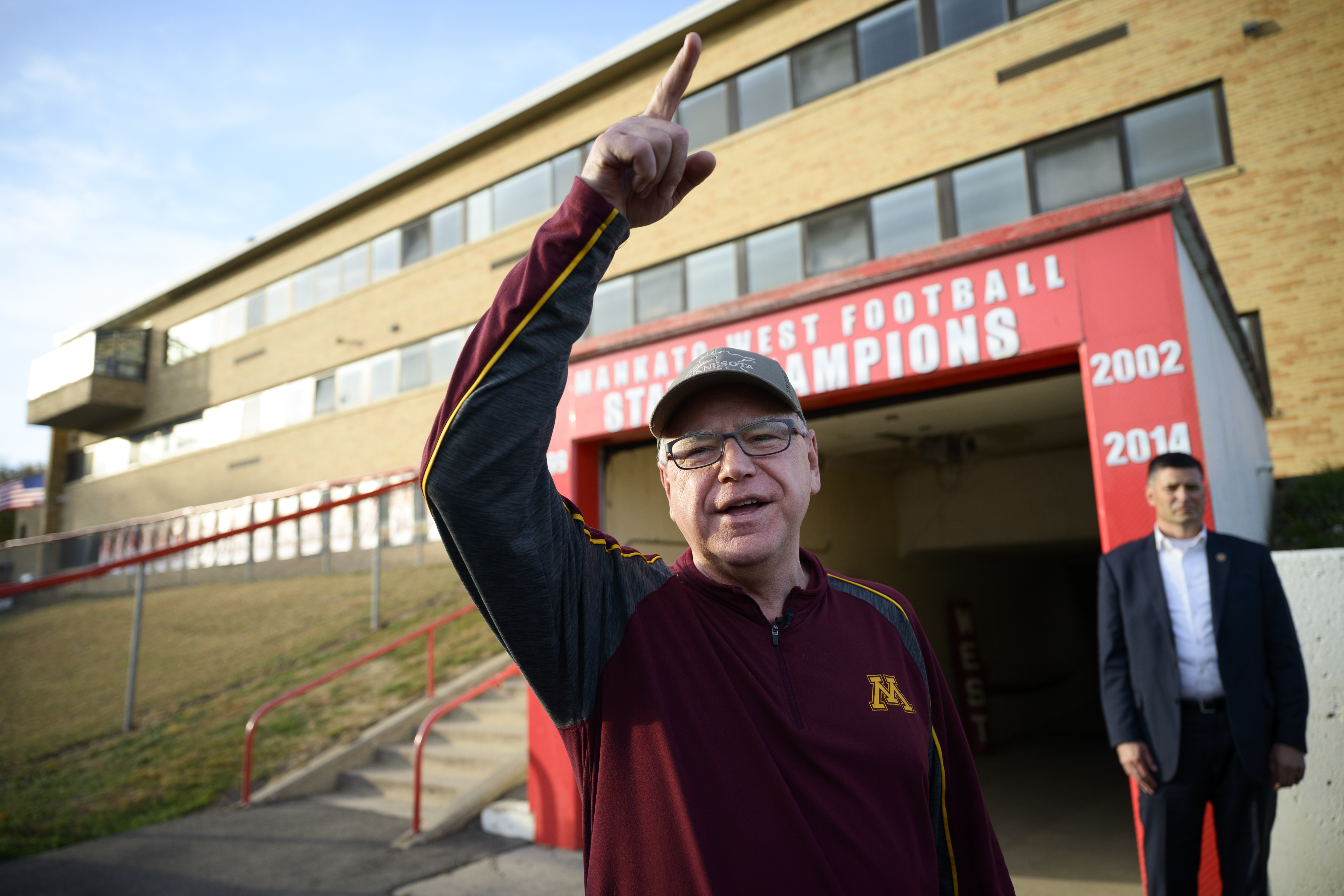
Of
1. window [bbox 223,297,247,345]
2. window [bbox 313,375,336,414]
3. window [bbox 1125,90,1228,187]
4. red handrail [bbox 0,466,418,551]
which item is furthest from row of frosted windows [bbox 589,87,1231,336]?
window [bbox 223,297,247,345]

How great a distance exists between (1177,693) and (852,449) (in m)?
5.14

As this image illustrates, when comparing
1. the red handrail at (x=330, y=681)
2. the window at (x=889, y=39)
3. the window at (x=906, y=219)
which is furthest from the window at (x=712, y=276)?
the red handrail at (x=330, y=681)

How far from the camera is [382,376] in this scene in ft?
66.5

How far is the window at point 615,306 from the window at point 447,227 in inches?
191

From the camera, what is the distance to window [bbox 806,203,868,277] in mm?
13594

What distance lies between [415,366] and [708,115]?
9166 mm

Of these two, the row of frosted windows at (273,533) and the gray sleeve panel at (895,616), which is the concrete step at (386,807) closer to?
the gray sleeve panel at (895,616)

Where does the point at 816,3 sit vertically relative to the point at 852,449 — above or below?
above

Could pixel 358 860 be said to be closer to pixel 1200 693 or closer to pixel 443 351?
pixel 1200 693

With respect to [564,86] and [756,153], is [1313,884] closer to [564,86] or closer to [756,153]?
[756,153]

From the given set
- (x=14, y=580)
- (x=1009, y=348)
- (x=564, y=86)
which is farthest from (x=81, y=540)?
(x=1009, y=348)

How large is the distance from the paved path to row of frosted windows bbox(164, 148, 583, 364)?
1221cm

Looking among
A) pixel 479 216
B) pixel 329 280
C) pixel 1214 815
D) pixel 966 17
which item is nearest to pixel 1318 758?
pixel 1214 815

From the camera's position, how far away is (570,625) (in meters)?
1.43
